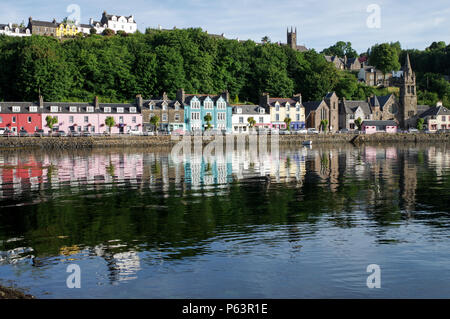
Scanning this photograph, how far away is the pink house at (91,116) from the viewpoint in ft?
310

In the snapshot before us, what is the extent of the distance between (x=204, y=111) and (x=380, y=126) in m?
45.9

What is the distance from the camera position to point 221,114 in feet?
359

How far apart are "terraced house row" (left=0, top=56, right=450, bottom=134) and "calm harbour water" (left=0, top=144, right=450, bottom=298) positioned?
202 ft

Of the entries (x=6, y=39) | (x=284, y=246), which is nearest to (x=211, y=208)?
(x=284, y=246)

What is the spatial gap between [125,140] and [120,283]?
76.9 metres

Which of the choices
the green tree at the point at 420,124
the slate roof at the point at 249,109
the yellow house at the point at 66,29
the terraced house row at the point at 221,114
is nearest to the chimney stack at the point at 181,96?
the terraced house row at the point at 221,114

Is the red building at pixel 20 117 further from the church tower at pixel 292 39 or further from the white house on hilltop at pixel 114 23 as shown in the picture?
the church tower at pixel 292 39

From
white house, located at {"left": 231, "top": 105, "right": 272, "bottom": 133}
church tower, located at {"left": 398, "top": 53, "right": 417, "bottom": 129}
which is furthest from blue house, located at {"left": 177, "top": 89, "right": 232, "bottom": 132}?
church tower, located at {"left": 398, "top": 53, "right": 417, "bottom": 129}

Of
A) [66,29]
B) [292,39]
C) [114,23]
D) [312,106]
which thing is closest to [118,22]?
[114,23]

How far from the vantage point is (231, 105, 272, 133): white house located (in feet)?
364
